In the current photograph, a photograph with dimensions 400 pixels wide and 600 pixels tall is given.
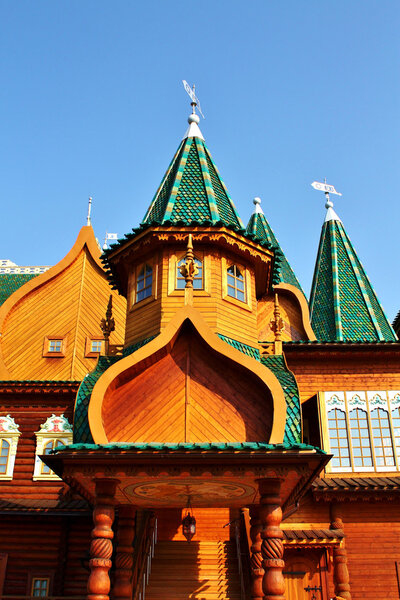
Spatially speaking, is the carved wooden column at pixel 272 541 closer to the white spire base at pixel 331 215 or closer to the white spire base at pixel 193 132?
the white spire base at pixel 193 132

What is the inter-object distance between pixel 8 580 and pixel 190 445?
888 centimetres

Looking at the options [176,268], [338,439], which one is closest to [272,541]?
[176,268]

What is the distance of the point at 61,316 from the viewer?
68.6 ft

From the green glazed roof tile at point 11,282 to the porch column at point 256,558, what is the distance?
14.5 metres

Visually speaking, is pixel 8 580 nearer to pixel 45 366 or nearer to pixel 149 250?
pixel 45 366

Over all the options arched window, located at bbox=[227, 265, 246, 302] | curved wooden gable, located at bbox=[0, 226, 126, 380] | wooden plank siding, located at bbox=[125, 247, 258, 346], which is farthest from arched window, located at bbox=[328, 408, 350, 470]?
curved wooden gable, located at bbox=[0, 226, 126, 380]

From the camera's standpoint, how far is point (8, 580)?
1587 centimetres

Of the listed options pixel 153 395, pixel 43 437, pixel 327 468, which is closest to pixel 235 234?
pixel 153 395

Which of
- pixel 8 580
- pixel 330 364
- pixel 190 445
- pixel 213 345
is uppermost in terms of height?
pixel 330 364

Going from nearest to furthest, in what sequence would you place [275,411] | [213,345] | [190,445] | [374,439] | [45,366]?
1. [190,445]
2. [275,411]
3. [213,345]
4. [374,439]
5. [45,366]

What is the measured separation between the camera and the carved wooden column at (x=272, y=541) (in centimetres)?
968

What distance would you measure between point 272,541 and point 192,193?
27.2 feet

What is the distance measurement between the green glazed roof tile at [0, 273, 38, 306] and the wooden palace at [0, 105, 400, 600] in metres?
3.04

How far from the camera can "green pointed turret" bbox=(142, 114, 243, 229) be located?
1425 cm
